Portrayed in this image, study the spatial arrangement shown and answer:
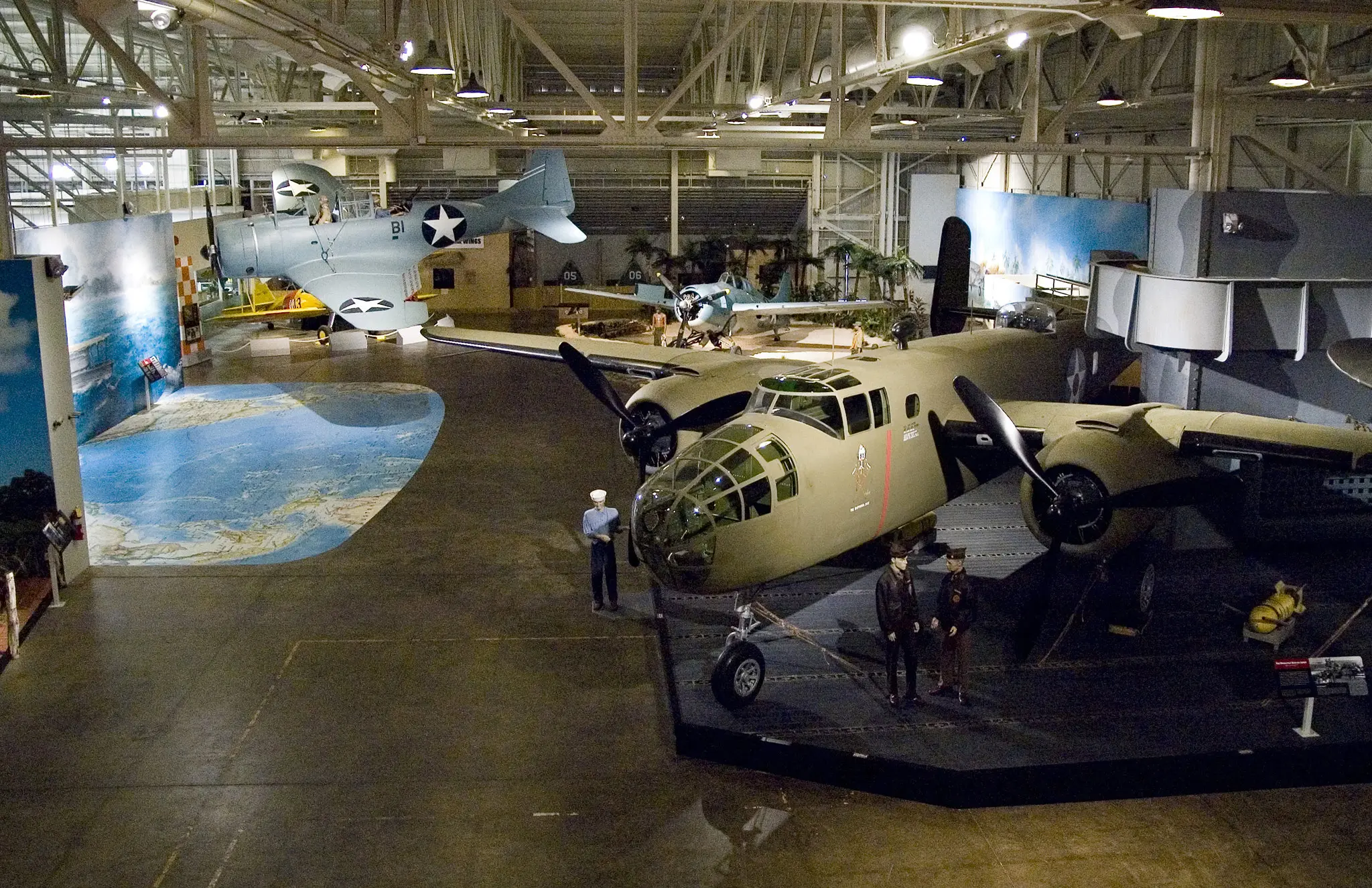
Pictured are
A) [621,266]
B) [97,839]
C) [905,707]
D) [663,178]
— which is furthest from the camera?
[621,266]

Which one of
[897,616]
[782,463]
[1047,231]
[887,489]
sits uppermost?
[1047,231]

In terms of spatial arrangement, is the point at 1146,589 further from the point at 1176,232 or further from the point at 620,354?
the point at 620,354

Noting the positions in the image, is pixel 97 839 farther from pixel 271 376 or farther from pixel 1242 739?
pixel 271 376

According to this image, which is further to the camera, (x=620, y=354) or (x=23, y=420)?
(x=620, y=354)

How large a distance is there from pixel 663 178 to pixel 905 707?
34727mm

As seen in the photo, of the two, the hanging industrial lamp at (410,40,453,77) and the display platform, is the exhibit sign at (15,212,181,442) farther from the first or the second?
the display platform

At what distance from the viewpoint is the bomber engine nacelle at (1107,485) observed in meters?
11.6

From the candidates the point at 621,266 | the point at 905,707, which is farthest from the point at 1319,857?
the point at 621,266

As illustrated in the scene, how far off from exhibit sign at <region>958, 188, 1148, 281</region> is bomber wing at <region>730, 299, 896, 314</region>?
123 inches

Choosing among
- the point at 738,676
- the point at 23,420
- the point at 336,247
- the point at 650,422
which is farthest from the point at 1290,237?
the point at 336,247

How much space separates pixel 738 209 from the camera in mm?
43969

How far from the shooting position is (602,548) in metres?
13.4

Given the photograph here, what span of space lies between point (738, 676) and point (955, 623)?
2151 millimetres

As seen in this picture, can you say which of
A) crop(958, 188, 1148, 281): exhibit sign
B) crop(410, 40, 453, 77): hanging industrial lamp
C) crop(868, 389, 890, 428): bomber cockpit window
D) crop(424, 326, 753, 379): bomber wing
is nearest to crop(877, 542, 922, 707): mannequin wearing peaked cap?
crop(868, 389, 890, 428): bomber cockpit window
